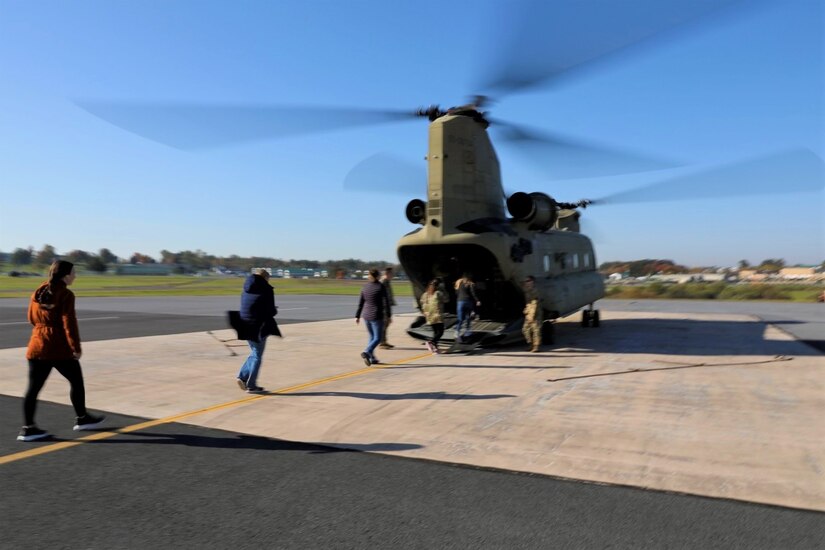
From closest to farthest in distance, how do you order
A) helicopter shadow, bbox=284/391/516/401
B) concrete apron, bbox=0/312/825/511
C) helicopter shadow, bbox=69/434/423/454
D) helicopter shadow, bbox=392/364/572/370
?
concrete apron, bbox=0/312/825/511 → helicopter shadow, bbox=69/434/423/454 → helicopter shadow, bbox=284/391/516/401 → helicopter shadow, bbox=392/364/572/370

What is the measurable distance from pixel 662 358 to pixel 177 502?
30.7 ft

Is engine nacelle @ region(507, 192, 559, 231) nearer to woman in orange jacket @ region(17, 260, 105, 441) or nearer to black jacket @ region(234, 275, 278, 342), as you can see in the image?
black jacket @ region(234, 275, 278, 342)

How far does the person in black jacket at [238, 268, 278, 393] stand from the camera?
278 inches

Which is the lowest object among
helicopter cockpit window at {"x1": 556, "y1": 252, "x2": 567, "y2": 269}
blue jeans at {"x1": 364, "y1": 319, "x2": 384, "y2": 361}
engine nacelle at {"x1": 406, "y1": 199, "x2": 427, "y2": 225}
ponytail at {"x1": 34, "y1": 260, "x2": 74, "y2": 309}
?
blue jeans at {"x1": 364, "y1": 319, "x2": 384, "y2": 361}

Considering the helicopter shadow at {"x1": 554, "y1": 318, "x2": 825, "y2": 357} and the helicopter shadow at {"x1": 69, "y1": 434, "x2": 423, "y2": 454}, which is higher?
the helicopter shadow at {"x1": 69, "y1": 434, "x2": 423, "y2": 454}

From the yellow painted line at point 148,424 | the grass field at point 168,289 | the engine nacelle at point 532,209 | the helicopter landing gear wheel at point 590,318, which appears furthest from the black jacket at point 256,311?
the grass field at point 168,289

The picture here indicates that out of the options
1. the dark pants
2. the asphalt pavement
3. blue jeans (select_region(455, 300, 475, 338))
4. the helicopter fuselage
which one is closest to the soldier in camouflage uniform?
the helicopter fuselage

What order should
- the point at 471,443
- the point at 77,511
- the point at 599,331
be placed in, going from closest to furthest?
the point at 77,511 < the point at 471,443 < the point at 599,331

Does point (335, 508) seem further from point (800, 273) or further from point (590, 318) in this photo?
point (800, 273)

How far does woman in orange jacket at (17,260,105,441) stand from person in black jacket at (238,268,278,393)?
2116mm

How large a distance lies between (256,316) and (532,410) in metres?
3.74

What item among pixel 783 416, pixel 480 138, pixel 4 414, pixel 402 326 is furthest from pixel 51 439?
pixel 402 326

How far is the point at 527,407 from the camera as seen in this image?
649 centimetres

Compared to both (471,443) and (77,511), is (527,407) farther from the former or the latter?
(77,511)
